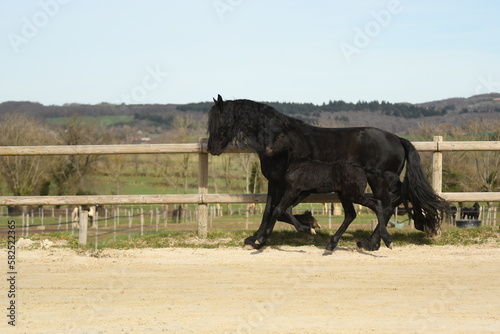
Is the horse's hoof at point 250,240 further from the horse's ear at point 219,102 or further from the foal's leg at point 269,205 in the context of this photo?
the horse's ear at point 219,102

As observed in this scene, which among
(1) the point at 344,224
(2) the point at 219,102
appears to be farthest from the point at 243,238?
(2) the point at 219,102

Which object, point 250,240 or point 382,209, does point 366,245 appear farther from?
point 250,240

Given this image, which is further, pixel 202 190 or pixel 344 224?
pixel 202 190

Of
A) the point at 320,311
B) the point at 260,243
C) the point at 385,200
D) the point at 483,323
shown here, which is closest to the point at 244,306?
the point at 320,311

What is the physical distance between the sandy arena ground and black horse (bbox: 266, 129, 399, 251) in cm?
49

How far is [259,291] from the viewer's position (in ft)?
20.7

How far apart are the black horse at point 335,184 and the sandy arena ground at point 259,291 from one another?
49 cm

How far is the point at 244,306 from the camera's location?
5.68 metres

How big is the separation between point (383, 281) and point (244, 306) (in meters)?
1.80

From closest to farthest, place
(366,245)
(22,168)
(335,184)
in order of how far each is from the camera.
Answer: (335,184) → (366,245) → (22,168)

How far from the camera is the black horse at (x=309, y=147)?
8.62 meters

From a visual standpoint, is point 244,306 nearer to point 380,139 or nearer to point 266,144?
point 266,144

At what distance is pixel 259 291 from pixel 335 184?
8.02 ft

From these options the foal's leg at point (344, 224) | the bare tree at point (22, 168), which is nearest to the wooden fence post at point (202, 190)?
the foal's leg at point (344, 224)
